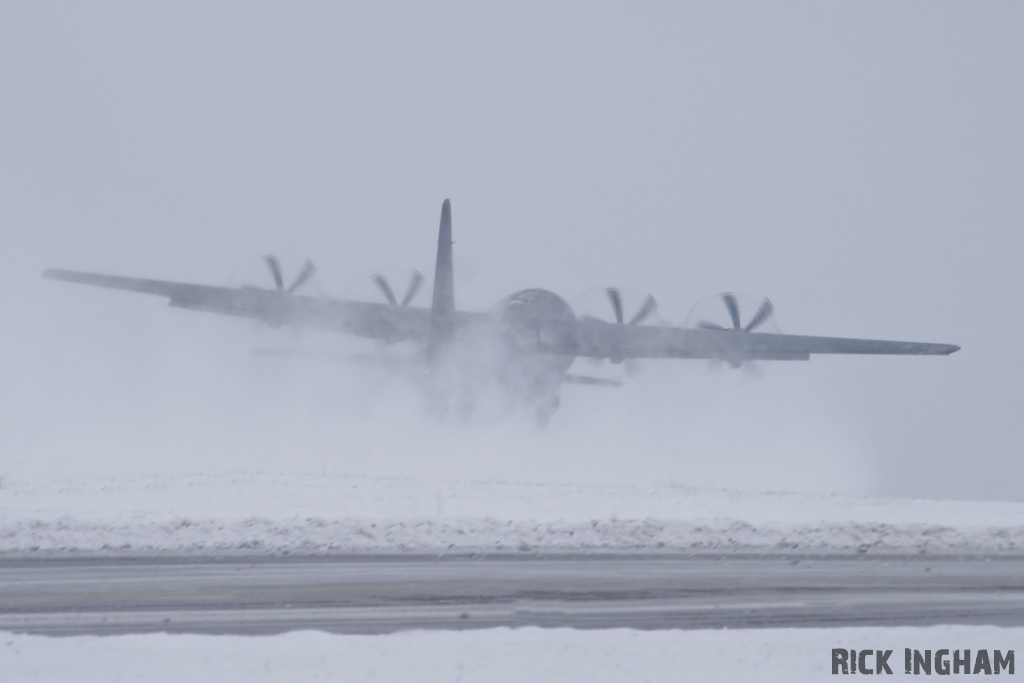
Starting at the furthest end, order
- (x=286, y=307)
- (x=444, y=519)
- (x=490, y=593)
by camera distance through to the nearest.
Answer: (x=286, y=307)
(x=444, y=519)
(x=490, y=593)

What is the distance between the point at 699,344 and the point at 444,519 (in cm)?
1719

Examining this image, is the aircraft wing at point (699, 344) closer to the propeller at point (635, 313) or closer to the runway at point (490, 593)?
the propeller at point (635, 313)

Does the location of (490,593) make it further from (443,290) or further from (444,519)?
(443,290)

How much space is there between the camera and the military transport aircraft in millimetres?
29203

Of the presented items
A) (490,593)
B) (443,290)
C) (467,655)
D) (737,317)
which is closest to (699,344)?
(737,317)

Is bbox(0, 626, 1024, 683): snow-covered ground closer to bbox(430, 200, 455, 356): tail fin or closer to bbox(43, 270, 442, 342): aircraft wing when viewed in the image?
bbox(430, 200, 455, 356): tail fin

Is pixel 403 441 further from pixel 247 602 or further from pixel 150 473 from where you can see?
pixel 247 602

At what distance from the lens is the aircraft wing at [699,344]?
101ft

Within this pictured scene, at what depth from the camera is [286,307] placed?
30.1 meters

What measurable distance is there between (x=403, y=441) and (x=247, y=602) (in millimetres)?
18425

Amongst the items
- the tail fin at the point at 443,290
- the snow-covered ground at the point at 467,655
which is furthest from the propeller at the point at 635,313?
the snow-covered ground at the point at 467,655

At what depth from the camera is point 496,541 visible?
49.6 ft

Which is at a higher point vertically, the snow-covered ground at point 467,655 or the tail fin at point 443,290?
the tail fin at point 443,290

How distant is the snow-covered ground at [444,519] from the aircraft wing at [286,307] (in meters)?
8.71
